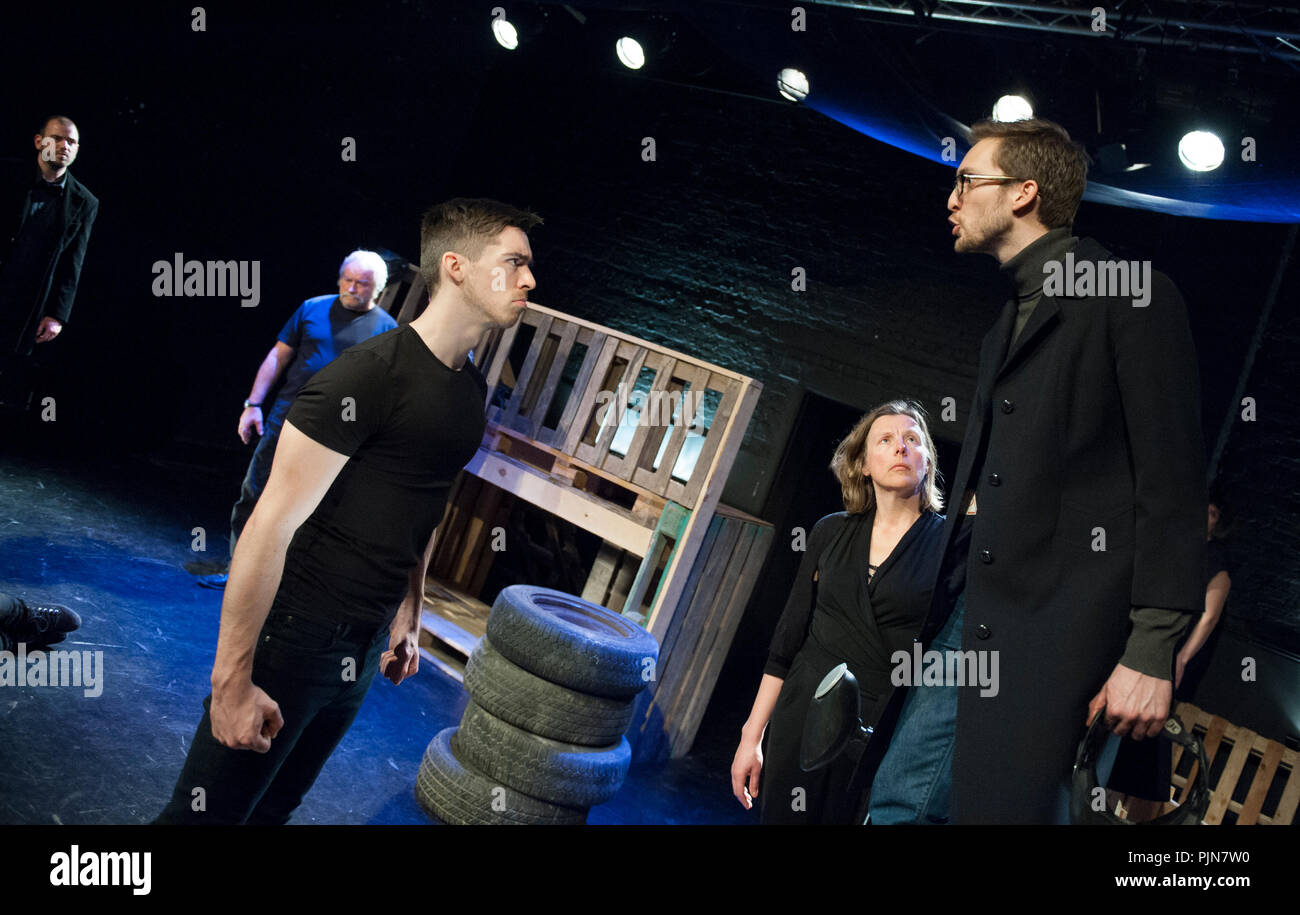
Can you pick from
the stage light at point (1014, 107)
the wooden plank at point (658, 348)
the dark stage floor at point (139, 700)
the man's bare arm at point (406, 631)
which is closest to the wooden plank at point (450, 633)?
the dark stage floor at point (139, 700)

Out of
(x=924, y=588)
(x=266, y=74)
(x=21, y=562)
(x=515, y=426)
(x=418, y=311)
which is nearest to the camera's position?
(x=924, y=588)

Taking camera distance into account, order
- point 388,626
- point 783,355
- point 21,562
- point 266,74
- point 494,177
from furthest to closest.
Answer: point 494,177, point 266,74, point 783,355, point 21,562, point 388,626

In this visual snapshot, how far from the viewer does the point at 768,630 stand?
806cm

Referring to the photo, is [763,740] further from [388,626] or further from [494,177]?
[494,177]

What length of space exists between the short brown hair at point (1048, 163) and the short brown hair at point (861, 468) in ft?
4.60

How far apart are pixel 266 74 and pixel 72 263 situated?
8.53 ft

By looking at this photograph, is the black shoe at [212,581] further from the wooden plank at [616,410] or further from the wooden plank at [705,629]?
the wooden plank at [705,629]

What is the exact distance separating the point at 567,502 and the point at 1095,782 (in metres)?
4.20

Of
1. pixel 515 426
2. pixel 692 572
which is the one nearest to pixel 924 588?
pixel 692 572

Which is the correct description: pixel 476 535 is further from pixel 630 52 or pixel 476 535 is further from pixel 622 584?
pixel 630 52

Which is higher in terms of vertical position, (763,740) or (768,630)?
(763,740)

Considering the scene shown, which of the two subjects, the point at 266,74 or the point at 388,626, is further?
the point at 266,74
